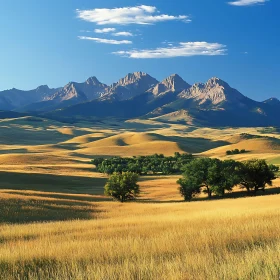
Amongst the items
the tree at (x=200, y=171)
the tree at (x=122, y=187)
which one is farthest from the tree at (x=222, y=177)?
the tree at (x=122, y=187)

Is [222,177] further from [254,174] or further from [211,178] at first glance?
[254,174]

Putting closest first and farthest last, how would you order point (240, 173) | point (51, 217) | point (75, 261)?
point (75, 261), point (51, 217), point (240, 173)

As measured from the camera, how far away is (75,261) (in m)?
9.06

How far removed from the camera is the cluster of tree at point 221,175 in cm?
6216

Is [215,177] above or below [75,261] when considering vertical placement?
→ below

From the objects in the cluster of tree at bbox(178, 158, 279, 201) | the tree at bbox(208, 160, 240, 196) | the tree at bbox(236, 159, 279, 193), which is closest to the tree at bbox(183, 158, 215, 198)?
the cluster of tree at bbox(178, 158, 279, 201)

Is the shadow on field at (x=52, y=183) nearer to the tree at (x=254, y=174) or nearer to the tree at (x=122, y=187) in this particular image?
the tree at (x=122, y=187)

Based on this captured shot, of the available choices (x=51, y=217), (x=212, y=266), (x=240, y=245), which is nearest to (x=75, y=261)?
(x=212, y=266)

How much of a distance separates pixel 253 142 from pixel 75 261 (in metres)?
200

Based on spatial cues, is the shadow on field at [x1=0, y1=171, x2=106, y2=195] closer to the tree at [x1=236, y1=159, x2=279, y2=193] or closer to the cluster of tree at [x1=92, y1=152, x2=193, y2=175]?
the cluster of tree at [x1=92, y1=152, x2=193, y2=175]

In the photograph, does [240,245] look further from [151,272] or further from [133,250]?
[151,272]

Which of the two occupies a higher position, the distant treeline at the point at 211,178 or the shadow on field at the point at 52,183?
the distant treeline at the point at 211,178

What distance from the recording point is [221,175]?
2464 inches

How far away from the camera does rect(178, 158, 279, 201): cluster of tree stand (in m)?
62.2
